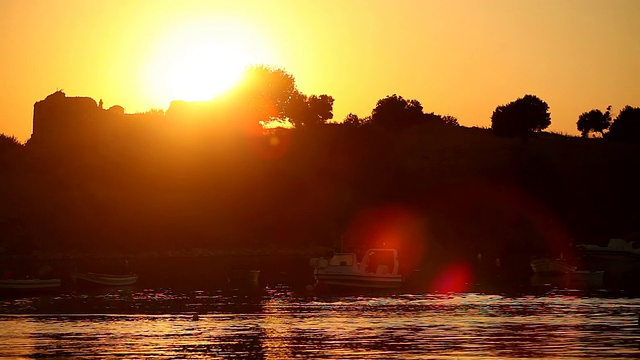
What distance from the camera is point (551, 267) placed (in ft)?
324

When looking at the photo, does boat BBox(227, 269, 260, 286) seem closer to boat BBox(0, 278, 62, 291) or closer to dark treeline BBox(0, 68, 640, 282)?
boat BBox(0, 278, 62, 291)

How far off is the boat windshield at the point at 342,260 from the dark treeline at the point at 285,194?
5135cm

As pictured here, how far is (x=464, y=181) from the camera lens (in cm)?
17200

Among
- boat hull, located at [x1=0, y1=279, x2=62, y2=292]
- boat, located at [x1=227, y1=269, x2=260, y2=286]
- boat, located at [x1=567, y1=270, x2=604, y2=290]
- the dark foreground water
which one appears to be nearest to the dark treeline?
boat, located at [x1=567, y1=270, x2=604, y2=290]

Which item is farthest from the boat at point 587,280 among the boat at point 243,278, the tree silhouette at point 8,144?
the tree silhouette at point 8,144

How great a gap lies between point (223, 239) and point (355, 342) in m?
103

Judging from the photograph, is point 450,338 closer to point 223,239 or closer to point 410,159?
point 223,239

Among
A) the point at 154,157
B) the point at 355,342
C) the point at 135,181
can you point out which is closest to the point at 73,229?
the point at 135,181

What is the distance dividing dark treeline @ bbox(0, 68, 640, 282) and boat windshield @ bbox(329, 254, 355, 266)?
51.4 meters

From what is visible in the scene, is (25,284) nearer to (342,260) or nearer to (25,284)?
(25,284)

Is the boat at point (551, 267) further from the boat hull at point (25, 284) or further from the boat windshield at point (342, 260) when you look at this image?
the boat hull at point (25, 284)

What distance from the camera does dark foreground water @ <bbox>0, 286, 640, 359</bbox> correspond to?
43.5 metres

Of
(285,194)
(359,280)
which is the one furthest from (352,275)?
(285,194)

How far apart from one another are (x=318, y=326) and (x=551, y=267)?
50.2m
